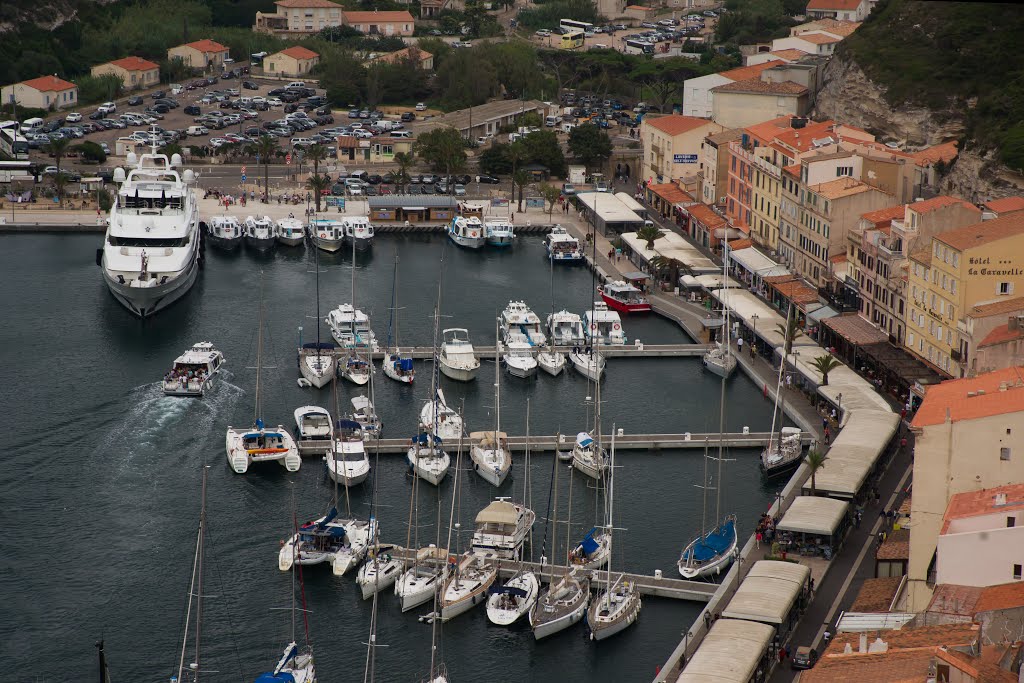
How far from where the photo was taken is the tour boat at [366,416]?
223 ft

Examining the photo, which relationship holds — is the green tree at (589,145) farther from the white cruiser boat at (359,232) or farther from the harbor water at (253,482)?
the harbor water at (253,482)

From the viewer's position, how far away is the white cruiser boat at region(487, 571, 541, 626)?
52719mm

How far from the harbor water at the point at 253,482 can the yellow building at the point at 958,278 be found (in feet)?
27.6

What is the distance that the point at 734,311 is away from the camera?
83.4 metres

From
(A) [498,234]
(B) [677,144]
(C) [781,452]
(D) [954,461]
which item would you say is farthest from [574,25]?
(D) [954,461]

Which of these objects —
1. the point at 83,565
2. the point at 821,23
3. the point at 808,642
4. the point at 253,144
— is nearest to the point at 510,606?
the point at 808,642

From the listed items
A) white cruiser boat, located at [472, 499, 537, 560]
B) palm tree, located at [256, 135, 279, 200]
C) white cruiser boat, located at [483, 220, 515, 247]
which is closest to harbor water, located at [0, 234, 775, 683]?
white cruiser boat, located at [472, 499, 537, 560]

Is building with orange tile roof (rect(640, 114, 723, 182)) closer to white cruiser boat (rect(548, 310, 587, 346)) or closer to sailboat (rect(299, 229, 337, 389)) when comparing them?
white cruiser boat (rect(548, 310, 587, 346))

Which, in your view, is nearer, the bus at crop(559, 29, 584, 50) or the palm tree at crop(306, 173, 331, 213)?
the palm tree at crop(306, 173, 331, 213)

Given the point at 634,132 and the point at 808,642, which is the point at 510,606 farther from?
the point at 634,132

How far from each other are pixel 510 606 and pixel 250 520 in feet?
41.5

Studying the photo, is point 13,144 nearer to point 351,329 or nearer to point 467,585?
point 351,329

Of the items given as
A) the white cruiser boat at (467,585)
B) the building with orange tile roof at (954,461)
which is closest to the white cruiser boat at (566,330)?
the white cruiser boat at (467,585)

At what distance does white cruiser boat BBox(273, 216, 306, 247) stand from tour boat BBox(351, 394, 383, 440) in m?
31.2
